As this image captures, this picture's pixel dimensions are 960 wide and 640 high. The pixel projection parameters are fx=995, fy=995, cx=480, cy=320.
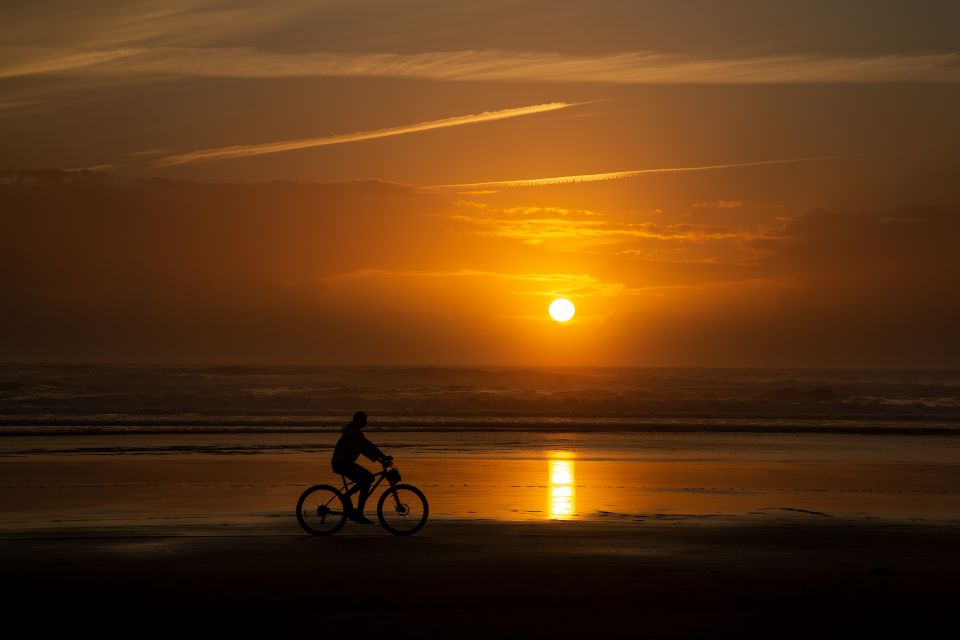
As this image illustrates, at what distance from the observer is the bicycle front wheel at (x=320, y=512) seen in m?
16.9

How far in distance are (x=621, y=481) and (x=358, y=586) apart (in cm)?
1328

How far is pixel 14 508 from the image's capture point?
19453 millimetres

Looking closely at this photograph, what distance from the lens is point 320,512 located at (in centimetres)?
1692

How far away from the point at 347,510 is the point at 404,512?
99 cm

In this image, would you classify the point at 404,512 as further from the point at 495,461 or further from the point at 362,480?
the point at 495,461

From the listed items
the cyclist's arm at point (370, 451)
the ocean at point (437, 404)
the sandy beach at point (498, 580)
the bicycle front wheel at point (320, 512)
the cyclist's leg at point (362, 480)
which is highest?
the ocean at point (437, 404)

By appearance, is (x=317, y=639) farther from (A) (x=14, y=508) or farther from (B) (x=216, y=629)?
(A) (x=14, y=508)

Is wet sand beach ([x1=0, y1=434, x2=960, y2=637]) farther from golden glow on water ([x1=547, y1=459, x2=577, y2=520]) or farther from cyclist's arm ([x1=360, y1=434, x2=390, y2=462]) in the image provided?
cyclist's arm ([x1=360, y1=434, x2=390, y2=462])

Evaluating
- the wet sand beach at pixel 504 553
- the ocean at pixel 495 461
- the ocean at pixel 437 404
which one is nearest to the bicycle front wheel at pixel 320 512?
the wet sand beach at pixel 504 553

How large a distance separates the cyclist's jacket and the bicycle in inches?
13.6

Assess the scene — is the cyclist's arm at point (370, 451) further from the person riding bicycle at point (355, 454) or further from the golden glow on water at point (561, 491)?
the golden glow on water at point (561, 491)

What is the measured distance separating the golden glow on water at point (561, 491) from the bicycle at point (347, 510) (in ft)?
9.35

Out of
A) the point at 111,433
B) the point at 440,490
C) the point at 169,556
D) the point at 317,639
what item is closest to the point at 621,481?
the point at 440,490

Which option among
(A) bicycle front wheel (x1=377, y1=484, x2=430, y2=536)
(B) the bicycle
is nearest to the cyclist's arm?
(B) the bicycle
